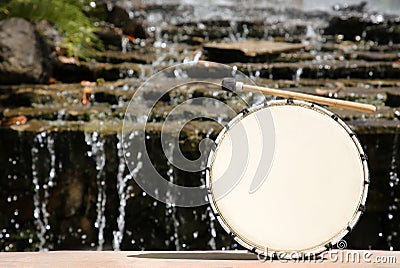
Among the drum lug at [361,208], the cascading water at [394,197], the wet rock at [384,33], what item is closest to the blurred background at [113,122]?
the cascading water at [394,197]

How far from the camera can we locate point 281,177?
140 centimetres

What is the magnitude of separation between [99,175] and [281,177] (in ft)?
6.14

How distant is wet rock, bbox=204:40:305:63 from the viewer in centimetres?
420

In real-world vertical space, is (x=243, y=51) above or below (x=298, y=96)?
above

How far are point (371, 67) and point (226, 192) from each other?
2.99 m

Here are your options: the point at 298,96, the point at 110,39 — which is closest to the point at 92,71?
the point at 110,39

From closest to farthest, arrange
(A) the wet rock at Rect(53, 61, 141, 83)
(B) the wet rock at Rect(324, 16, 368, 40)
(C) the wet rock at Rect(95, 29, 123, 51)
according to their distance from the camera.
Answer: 1. (A) the wet rock at Rect(53, 61, 141, 83)
2. (C) the wet rock at Rect(95, 29, 123, 51)
3. (B) the wet rock at Rect(324, 16, 368, 40)

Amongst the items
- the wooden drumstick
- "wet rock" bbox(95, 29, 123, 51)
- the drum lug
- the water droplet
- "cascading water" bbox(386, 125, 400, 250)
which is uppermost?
"wet rock" bbox(95, 29, 123, 51)

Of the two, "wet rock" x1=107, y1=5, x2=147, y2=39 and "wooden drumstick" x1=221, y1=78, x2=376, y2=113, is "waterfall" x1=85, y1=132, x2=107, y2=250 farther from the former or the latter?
"wet rock" x1=107, y1=5, x2=147, y2=39

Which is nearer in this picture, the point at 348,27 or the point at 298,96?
the point at 298,96

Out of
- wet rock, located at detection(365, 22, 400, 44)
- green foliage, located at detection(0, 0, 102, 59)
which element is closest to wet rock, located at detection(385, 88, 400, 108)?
wet rock, located at detection(365, 22, 400, 44)

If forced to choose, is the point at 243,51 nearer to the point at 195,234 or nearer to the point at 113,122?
the point at 113,122

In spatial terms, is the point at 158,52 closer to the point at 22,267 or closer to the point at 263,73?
the point at 263,73

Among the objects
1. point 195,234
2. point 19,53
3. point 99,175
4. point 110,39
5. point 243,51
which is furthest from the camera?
point 110,39
